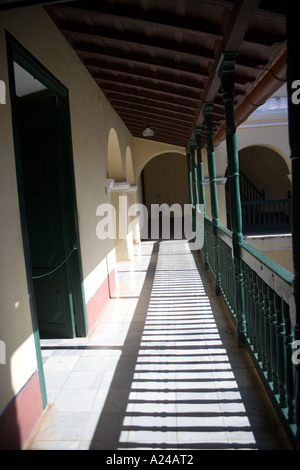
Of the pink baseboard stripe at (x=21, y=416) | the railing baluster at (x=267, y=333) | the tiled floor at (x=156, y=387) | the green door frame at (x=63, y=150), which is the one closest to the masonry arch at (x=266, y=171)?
the tiled floor at (x=156, y=387)

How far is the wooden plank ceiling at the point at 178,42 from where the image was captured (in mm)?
3045

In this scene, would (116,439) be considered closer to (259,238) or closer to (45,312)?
(45,312)

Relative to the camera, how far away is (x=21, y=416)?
2.59 m

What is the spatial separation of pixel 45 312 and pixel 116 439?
255 centimetres

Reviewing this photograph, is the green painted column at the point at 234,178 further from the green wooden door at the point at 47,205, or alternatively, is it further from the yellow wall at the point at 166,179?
the yellow wall at the point at 166,179

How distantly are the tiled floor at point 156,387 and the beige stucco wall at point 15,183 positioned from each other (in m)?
0.60

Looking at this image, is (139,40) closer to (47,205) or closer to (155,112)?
(47,205)

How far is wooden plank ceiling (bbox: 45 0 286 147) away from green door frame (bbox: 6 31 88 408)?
2.22 feet

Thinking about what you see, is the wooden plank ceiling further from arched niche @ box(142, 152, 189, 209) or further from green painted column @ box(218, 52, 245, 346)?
arched niche @ box(142, 152, 189, 209)

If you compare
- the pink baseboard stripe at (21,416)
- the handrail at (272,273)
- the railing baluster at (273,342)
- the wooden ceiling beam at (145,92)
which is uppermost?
the wooden ceiling beam at (145,92)

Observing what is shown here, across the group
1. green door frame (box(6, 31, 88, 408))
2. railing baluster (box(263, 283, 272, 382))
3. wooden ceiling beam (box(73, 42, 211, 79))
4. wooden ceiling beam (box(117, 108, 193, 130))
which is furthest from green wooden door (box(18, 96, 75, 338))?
wooden ceiling beam (box(117, 108, 193, 130))

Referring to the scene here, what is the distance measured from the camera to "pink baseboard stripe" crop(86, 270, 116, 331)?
4.86m

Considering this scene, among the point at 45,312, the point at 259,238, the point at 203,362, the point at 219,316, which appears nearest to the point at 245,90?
the point at 219,316

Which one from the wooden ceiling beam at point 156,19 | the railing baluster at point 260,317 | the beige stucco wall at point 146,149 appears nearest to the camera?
the railing baluster at point 260,317
